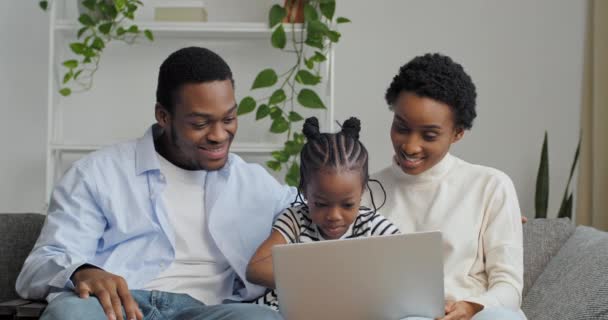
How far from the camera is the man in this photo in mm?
1905

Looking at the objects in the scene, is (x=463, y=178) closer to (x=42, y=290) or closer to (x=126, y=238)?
(x=126, y=238)

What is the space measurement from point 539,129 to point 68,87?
2.00m

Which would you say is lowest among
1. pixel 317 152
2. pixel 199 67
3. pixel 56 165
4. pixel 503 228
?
pixel 56 165

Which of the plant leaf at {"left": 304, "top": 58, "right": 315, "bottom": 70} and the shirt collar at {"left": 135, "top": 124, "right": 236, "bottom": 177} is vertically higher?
the plant leaf at {"left": 304, "top": 58, "right": 315, "bottom": 70}

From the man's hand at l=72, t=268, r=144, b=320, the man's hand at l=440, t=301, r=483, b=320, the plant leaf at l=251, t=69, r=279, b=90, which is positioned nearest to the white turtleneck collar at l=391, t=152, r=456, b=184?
the man's hand at l=440, t=301, r=483, b=320

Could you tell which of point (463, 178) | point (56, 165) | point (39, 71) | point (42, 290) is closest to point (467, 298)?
point (463, 178)

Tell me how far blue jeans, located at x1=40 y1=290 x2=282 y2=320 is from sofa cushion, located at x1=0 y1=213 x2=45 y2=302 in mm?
465

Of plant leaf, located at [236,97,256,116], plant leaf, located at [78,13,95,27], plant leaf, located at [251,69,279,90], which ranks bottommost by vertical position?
plant leaf, located at [236,97,256,116]

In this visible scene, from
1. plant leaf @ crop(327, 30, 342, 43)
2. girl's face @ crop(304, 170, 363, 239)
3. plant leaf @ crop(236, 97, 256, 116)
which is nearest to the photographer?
girl's face @ crop(304, 170, 363, 239)

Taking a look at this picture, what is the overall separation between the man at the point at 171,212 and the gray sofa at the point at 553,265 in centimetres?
28

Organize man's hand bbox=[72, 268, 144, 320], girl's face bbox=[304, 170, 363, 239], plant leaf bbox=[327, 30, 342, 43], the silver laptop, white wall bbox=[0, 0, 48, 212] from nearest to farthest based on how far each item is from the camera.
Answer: the silver laptop, man's hand bbox=[72, 268, 144, 320], girl's face bbox=[304, 170, 363, 239], plant leaf bbox=[327, 30, 342, 43], white wall bbox=[0, 0, 48, 212]

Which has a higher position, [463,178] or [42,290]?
[463,178]

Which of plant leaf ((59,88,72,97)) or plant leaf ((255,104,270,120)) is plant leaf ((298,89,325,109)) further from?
plant leaf ((59,88,72,97))

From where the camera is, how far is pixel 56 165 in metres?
3.39
